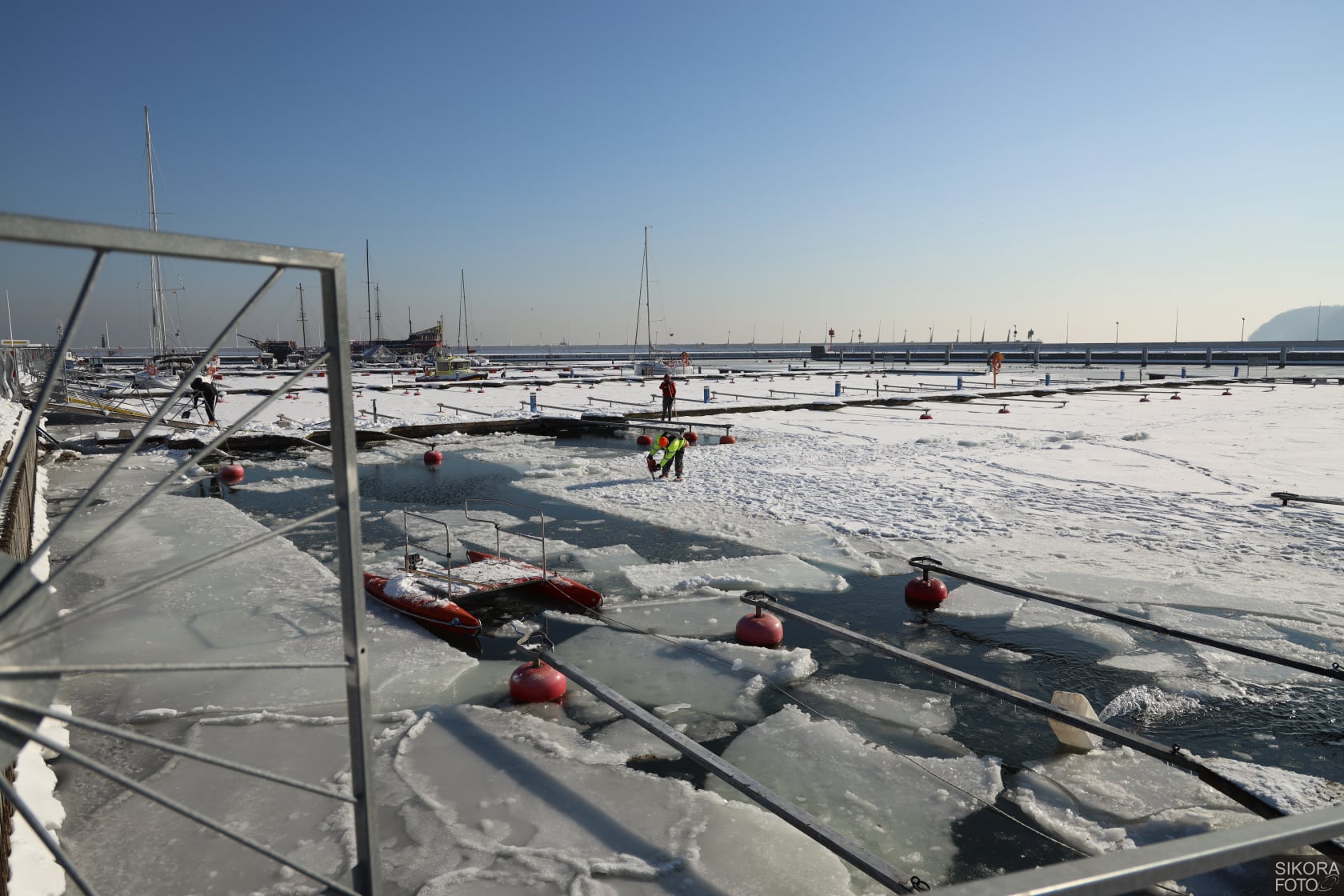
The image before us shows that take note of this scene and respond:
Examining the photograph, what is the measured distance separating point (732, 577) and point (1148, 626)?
4260 millimetres

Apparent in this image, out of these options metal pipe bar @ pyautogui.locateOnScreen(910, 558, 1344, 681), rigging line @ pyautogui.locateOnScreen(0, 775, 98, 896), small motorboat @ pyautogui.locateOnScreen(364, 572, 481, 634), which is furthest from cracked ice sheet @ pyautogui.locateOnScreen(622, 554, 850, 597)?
rigging line @ pyautogui.locateOnScreen(0, 775, 98, 896)

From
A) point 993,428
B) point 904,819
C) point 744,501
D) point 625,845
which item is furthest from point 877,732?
point 993,428

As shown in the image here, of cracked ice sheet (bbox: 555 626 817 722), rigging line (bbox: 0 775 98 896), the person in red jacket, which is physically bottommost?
cracked ice sheet (bbox: 555 626 817 722)

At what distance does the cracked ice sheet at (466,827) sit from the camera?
3787 mm

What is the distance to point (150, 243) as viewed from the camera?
1935 millimetres

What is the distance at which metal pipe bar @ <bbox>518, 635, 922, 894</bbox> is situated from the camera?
3.65 metres

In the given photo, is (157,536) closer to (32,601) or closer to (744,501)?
(744,501)

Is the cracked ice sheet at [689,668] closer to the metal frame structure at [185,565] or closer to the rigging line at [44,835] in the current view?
A: the metal frame structure at [185,565]

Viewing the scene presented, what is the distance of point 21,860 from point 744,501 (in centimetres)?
1076

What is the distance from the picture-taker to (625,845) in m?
4.09

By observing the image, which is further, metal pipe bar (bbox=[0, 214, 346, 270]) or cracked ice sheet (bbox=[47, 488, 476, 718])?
cracked ice sheet (bbox=[47, 488, 476, 718])

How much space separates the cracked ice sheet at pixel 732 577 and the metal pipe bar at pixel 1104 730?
192 centimetres

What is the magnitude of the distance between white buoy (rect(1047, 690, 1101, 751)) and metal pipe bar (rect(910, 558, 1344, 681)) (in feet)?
5.26

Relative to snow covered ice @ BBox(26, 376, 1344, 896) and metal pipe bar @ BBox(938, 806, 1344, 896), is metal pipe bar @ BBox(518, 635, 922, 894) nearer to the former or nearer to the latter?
snow covered ice @ BBox(26, 376, 1344, 896)
